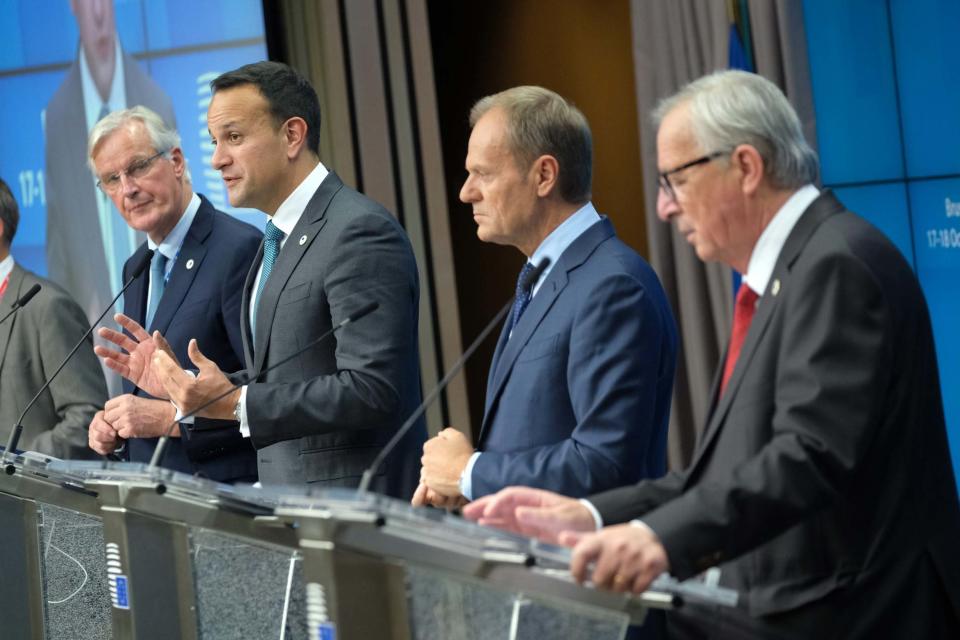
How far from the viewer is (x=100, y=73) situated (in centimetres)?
629

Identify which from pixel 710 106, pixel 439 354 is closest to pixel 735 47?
pixel 439 354

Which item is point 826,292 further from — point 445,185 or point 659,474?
point 445,185

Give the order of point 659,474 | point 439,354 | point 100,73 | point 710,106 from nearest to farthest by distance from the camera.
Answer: point 710,106
point 659,474
point 439,354
point 100,73

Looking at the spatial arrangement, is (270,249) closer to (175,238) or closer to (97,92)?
(175,238)

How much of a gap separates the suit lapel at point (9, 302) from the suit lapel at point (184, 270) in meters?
0.74

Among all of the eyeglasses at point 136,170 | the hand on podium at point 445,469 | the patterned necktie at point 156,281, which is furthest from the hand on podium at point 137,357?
the hand on podium at point 445,469

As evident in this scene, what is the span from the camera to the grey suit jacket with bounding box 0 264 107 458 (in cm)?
404

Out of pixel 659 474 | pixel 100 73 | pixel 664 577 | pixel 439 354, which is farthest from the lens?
pixel 100 73

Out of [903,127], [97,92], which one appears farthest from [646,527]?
[97,92]

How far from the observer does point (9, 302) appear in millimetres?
4207

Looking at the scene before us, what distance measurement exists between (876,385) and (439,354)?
357 cm

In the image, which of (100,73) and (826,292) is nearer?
(826,292)

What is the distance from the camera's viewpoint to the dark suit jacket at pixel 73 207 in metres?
6.37

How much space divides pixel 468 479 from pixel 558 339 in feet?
0.97
